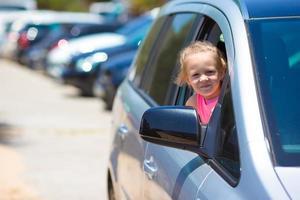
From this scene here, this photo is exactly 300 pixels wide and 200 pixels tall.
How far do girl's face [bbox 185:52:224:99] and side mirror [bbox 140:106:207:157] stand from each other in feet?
0.98

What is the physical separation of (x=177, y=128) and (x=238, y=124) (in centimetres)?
28

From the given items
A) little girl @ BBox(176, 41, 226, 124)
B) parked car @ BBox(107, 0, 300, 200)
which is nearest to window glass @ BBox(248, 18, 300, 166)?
parked car @ BBox(107, 0, 300, 200)

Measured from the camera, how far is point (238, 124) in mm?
2797

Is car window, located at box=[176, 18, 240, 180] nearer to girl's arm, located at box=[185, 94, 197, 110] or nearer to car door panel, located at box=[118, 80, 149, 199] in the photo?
girl's arm, located at box=[185, 94, 197, 110]

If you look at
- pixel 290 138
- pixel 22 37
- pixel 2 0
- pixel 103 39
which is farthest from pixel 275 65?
pixel 2 0

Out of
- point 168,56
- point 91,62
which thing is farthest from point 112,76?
point 168,56

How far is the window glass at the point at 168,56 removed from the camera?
4.12m

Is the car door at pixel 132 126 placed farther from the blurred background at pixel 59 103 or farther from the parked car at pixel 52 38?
the parked car at pixel 52 38

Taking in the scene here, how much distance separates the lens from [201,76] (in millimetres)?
3316

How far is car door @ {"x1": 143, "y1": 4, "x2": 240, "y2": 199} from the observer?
276 centimetres

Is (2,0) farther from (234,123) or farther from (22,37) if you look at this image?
(234,123)

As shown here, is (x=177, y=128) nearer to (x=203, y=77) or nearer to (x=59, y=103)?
(x=203, y=77)

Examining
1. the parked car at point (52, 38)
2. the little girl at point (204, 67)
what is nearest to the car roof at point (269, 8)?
the little girl at point (204, 67)

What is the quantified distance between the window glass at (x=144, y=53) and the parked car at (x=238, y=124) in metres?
0.96
